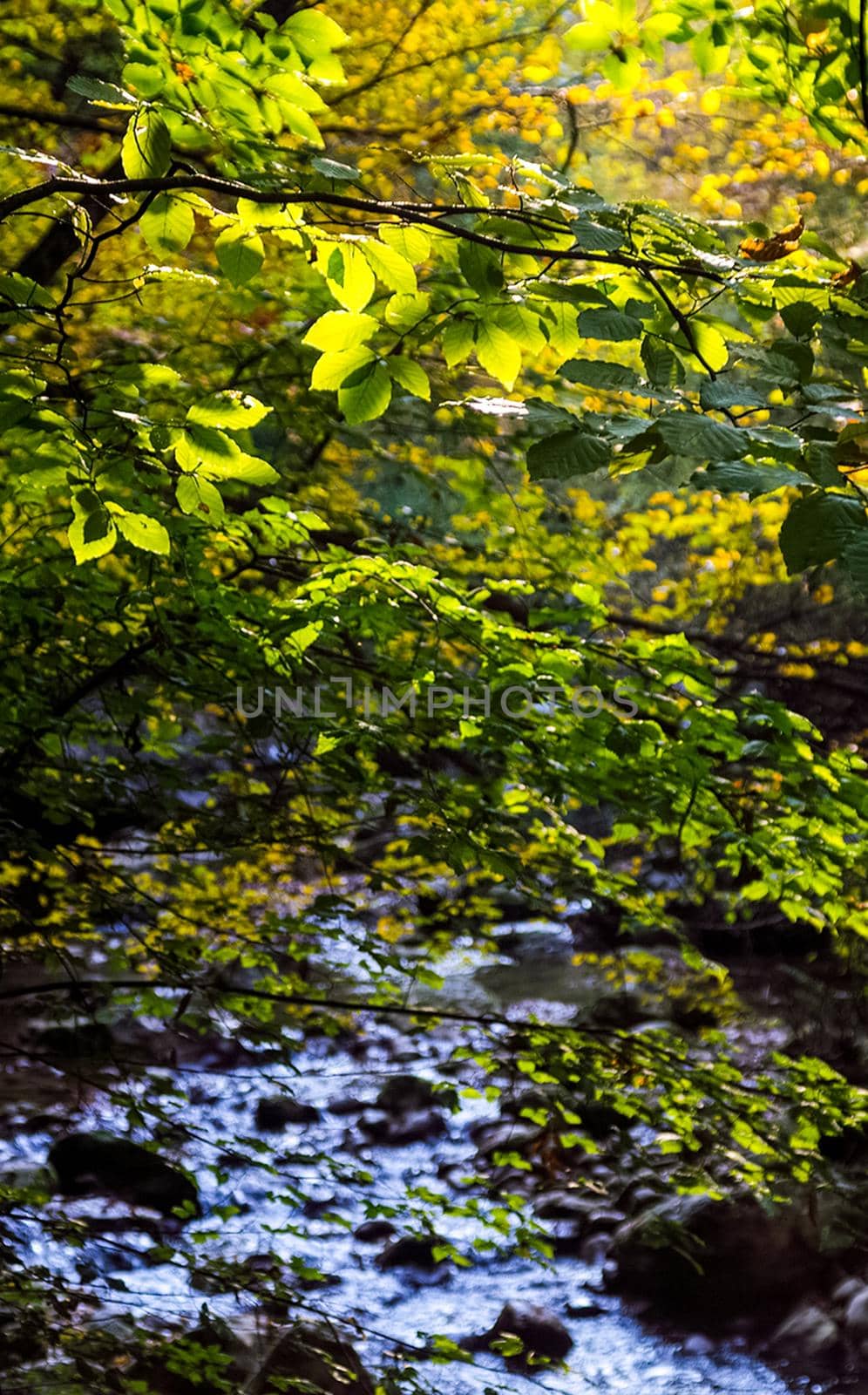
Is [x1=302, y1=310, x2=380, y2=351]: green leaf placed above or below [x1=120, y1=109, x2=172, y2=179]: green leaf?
below

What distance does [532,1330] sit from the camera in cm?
525

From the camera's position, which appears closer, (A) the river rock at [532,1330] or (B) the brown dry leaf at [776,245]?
(B) the brown dry leaf at [776,245]

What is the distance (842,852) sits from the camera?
2.83 metres

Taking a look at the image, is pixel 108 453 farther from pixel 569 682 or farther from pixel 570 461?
pixel 569 682

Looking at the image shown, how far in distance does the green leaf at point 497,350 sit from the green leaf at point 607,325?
18cm

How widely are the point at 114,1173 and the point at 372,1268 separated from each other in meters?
1.45

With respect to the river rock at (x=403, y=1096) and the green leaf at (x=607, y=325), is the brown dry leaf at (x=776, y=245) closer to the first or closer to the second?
the green leaf at (x=607, y=325)

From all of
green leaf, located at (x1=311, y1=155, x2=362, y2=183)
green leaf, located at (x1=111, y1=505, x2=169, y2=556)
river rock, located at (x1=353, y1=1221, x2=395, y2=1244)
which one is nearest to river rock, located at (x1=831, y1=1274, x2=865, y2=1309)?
river rock, located at (x1=353, y1=1221, x2=395, y2=1244)

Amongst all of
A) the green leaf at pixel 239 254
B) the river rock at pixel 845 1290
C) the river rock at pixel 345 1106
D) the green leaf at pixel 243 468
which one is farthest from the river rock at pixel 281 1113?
the green leaf at pixel 239 254

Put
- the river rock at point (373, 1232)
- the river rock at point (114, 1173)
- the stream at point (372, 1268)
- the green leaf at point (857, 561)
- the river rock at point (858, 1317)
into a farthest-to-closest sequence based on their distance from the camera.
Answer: the river rock at point (373, 1232) < the river rock at point (114, 1173) < the river rock at point (858, 1317) < the stream at point (372, 1268) < the green leaf at point (857, 561)

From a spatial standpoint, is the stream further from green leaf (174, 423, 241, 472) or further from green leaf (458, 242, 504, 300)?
green leaf (458, 242, 504, 300)

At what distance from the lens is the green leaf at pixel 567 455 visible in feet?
3.54

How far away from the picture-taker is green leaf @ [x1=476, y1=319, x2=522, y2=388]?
4.48 feet

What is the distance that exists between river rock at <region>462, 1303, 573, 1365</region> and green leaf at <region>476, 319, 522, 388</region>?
16.5 ft
